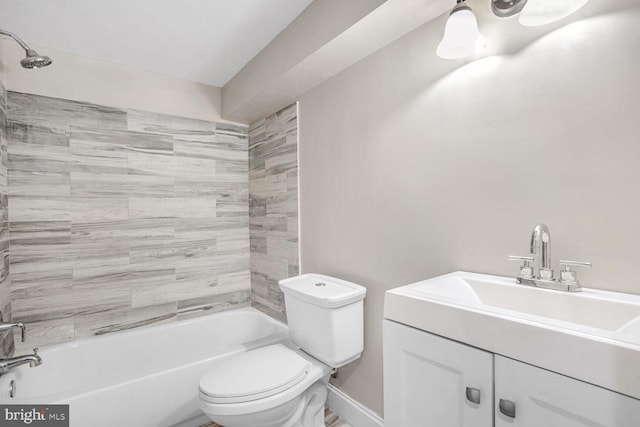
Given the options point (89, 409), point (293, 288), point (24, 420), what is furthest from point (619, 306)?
point (24, 420)

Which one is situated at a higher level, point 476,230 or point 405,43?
point 405,43

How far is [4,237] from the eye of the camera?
181cm

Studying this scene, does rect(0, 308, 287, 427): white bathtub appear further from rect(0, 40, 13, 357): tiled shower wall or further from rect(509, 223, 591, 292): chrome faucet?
rect(509, 223, 591, 292): chrome faucet

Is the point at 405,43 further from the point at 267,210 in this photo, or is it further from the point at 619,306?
the point at 267,210

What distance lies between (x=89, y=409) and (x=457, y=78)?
7.54 ft

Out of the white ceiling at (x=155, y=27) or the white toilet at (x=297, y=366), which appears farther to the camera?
the white ceiling at (x=155, y=27)

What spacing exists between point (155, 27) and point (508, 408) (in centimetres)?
241

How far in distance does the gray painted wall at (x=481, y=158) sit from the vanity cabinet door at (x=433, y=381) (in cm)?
51

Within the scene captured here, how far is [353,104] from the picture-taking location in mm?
1796

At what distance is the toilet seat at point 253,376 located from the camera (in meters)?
1.34

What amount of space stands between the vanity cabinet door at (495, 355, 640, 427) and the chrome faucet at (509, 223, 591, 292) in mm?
389

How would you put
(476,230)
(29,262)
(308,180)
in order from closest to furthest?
(476,230) < (29,262) < (308,180)

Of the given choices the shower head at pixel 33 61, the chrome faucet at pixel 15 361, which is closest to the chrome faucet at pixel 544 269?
the chrome faucet at pixel 15 361

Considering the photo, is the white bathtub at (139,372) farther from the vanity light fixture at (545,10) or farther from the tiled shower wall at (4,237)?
the vanity light fixture at (545,10)
